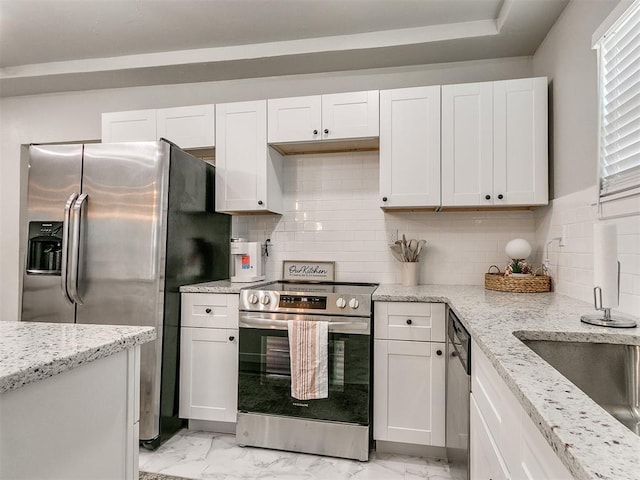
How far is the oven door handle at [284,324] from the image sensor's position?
2137 millimetres

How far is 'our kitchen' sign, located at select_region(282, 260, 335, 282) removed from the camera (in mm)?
2902

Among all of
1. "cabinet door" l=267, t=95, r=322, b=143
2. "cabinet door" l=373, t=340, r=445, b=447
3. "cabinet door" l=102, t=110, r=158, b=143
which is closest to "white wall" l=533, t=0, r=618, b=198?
"cabinet door" l=373, t=340, r=445, b=447

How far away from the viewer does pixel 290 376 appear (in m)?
2.20

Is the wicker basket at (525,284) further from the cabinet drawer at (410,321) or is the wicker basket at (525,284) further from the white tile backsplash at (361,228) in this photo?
the cabinet drawer at (410,321)

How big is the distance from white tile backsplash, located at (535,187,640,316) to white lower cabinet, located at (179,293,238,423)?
1.92 metres

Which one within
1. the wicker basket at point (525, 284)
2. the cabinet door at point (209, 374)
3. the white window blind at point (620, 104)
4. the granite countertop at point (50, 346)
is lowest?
the cabinet door at point (209, 374)

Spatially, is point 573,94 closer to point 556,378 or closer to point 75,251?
point 556,378

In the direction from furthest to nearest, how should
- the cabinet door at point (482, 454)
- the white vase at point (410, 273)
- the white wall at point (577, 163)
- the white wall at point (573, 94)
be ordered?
the white vase at point (410, 273), the white wall at point (573, 94), the white wall at point (577, 163), the cabinet door at point (482, 454)

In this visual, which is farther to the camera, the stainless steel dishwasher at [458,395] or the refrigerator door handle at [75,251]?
the refrigerator door handle at [75,251]

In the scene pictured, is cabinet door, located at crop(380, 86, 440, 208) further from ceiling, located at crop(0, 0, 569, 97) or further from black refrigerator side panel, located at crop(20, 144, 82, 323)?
black refrigerator side panel, located at crop(20, 144, 82, 323)

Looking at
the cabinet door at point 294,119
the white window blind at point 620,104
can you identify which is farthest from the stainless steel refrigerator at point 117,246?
the white window blind at point 620,104

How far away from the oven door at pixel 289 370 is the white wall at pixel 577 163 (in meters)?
1.10

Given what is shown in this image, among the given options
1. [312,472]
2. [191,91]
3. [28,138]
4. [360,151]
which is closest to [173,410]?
[312,472]

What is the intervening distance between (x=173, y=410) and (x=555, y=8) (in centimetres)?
327
